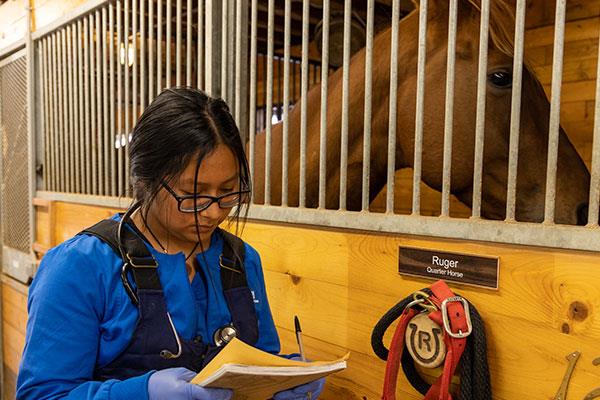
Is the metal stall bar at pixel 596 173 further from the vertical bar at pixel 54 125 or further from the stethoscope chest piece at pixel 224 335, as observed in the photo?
the vertical bar at pixel 54 125

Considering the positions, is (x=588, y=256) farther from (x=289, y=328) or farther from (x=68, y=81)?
(x=68, y=81)

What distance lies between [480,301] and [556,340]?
5.8 inches

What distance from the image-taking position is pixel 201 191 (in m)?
0.93

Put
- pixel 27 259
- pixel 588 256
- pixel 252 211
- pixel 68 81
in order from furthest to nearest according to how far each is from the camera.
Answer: pixel 27 259
pixel 68 81
pixel 252 211
pixel 588 256

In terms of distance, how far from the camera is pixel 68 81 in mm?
2494

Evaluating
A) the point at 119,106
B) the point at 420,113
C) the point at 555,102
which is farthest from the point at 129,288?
the point at 119,106

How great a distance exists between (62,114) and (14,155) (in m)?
0.67

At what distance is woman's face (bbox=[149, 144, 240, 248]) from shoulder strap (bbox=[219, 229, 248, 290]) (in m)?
0.10

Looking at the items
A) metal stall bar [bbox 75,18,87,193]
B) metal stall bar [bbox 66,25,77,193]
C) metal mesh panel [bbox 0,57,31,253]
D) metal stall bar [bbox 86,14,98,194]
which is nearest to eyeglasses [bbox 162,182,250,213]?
metal stall bar [bbox 86,14,98,194]

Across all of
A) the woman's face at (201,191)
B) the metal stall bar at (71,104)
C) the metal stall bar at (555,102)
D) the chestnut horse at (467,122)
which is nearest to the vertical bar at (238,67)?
Result: the chestnut horse at (467,122)

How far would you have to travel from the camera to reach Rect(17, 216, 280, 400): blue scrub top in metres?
0.81

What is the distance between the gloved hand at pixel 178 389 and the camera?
76cm

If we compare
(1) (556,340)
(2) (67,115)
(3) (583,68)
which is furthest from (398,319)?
(2) (67,115)

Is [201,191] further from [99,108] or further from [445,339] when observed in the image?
[99,108]
